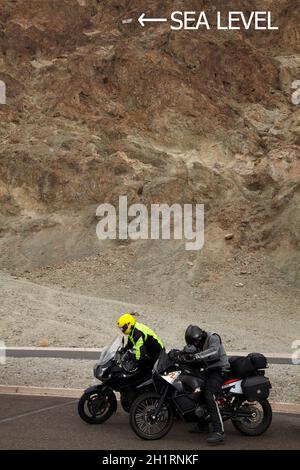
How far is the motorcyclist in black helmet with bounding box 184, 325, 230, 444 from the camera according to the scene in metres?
7.84

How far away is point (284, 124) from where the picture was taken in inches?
1751

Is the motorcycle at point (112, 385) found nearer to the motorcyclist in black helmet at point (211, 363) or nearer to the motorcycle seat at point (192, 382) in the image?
the motorcycle seat at point (192, 382)

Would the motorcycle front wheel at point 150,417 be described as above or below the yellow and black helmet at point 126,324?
below

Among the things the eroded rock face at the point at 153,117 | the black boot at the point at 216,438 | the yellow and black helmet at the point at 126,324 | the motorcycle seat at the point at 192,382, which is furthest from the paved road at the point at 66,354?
the eroded rock face at the point at 153,117

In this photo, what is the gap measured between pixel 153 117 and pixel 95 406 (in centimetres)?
3789

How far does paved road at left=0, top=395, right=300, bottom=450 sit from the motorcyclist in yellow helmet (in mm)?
1014

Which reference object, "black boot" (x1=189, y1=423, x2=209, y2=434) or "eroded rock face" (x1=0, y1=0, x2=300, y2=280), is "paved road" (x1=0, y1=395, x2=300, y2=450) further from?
"eroded rock face" (x1=0, y1=0, x2=300, y2=280)

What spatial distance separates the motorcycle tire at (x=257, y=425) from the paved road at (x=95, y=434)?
10 centimetres

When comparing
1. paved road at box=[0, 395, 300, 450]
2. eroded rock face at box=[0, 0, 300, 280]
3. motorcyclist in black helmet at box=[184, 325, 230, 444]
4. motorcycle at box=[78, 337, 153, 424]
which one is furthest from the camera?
eroded rock face at box=[0, 0, 300, 280]

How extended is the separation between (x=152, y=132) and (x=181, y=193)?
757cm

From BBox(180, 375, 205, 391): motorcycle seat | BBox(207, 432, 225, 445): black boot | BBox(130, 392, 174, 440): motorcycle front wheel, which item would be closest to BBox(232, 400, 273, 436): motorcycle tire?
BBox(207, 432, 225, 445): black boot

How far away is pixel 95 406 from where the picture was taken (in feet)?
29.3

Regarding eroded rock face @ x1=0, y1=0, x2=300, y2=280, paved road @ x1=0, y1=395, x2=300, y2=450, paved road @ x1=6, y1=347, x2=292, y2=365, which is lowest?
paved road @ x1=6, y1=347, x2=292, y2=365

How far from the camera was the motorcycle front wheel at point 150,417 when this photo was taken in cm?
795
